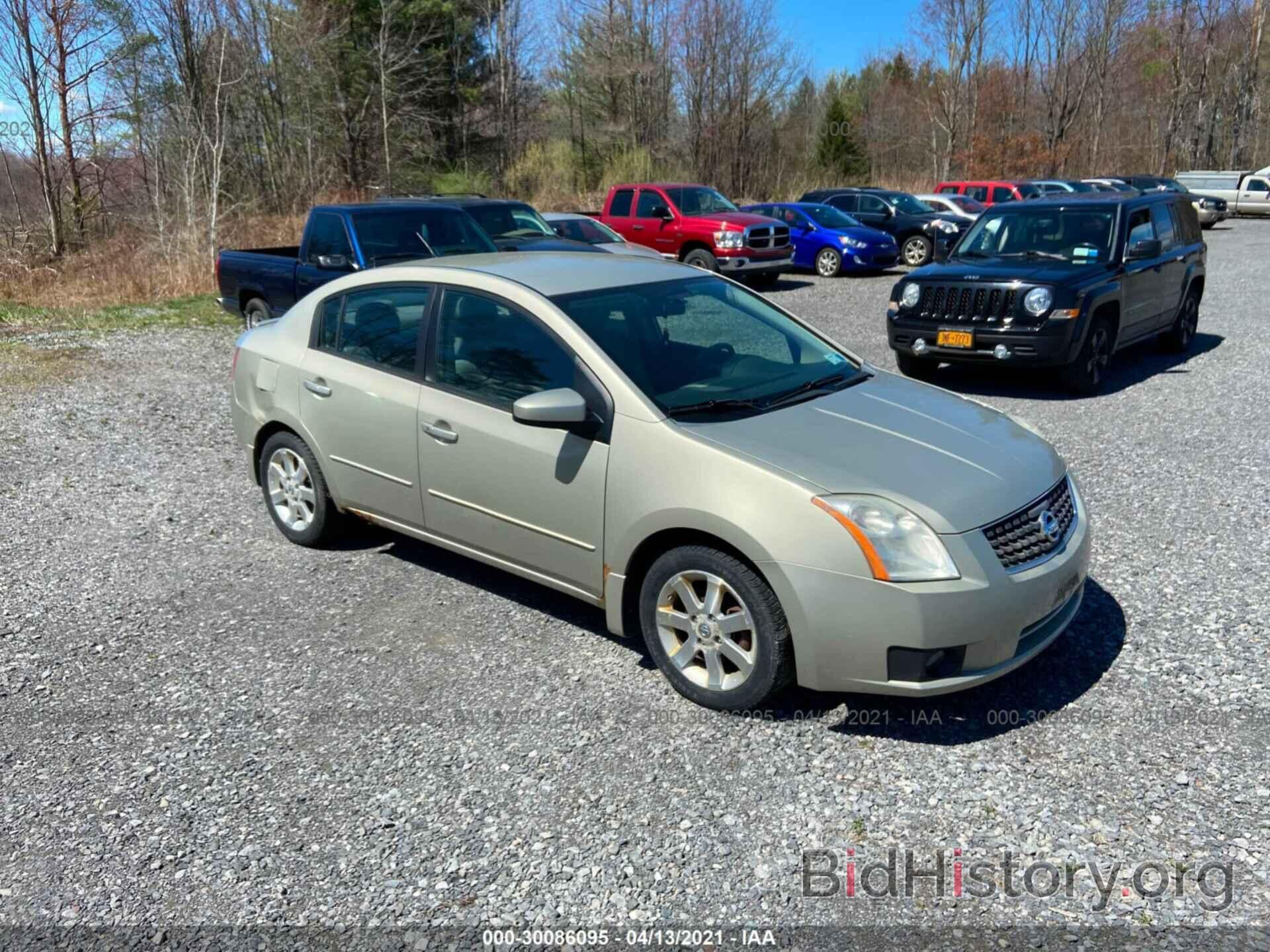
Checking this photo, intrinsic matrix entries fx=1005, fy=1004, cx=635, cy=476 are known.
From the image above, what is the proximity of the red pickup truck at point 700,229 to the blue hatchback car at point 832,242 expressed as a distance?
121cm

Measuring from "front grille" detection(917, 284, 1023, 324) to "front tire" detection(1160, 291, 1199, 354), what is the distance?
3436 millimetres

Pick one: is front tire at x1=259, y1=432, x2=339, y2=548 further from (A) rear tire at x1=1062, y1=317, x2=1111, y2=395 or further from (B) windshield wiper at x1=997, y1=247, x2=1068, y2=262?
(B) windshield wiper at x1=997, y1=247, x2=1068, y2=262

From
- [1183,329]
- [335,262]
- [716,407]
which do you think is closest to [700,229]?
[1183,329]

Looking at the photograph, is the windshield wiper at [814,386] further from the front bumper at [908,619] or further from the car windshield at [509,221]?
the car windshield at [509,221]

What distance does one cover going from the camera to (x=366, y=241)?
10688 millimetres

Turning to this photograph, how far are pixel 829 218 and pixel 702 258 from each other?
449 centimetres

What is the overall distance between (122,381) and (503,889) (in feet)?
31.0

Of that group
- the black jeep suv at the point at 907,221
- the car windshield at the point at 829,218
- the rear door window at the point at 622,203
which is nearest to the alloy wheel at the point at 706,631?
the rear door window at the point at 622,203

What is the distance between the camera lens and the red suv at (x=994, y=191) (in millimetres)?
27188

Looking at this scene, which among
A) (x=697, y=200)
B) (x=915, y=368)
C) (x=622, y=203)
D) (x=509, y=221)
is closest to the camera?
(x=915, y=368)

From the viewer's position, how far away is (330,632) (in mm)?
4809

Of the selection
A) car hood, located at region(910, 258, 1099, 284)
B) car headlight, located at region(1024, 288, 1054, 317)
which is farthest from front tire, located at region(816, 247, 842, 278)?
car headlight, located at region(1024, 288, 1054, 317)

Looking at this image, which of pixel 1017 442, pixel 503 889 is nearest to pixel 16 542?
pixel 503 889

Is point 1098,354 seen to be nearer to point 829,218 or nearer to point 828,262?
point 828,262
